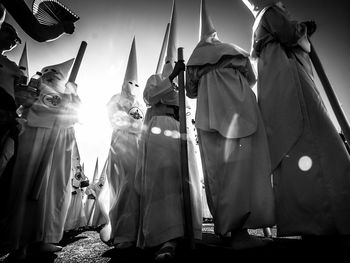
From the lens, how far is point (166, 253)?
5.91ft

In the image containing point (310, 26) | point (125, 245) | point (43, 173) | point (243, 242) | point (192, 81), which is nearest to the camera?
point (243, 242)

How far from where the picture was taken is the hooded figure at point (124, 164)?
9.67 ft

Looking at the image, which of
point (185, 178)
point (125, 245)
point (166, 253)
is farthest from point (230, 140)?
point (125, 245)

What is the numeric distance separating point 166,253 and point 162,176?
2.97 ft

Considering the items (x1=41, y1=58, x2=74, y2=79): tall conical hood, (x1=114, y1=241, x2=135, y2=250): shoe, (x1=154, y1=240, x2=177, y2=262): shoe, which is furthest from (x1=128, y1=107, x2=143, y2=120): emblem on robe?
(x1=154, y1=240, x2=177, y2=262): shoe

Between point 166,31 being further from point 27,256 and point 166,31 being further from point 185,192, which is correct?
point 27,256

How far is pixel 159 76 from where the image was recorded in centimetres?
333

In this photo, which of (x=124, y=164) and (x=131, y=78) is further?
(x=131, y=78)

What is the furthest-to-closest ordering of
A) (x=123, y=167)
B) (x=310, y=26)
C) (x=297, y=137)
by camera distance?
(x=123, y=167)
(x=310, y=26)
(x=297, y=137)

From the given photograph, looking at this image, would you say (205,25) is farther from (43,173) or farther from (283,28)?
(43,173)

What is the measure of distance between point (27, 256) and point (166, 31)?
5.18 meters

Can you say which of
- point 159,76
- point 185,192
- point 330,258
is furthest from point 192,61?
point 330,258

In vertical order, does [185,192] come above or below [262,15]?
below

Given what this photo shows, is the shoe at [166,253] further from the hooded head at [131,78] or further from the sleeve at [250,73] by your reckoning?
the hooded head at [131,78]
